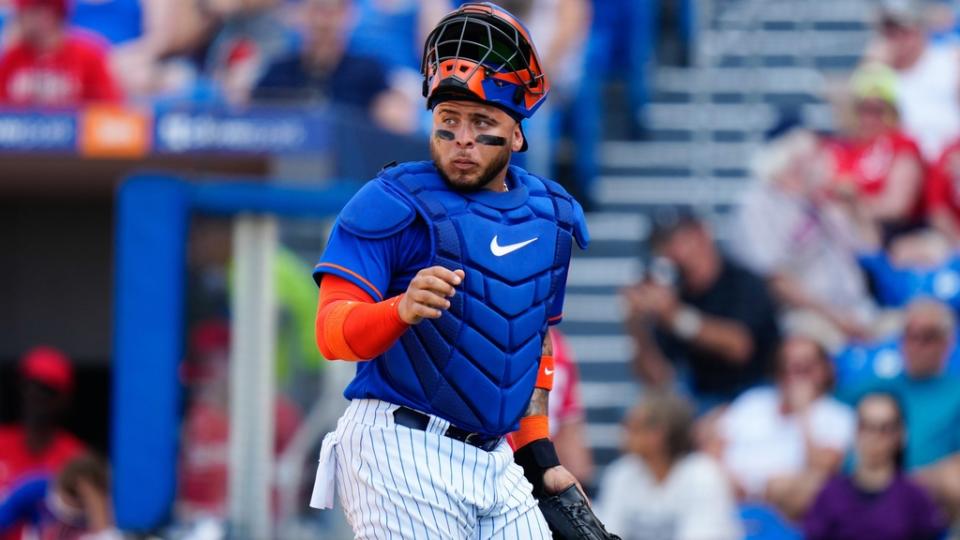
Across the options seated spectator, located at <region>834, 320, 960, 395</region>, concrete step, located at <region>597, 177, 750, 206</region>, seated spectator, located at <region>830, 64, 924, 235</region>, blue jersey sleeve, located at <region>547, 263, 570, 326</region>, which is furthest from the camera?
concrete step, located at <region>597, 177, 750, 206</region>

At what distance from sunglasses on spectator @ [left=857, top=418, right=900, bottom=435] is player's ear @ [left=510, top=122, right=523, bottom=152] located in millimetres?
3404

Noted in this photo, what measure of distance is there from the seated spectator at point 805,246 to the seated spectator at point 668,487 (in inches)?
48.7

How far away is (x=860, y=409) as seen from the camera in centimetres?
674

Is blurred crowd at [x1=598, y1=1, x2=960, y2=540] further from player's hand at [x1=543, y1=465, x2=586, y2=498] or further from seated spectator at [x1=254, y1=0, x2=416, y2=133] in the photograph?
player's hand at [x1=543, y1=465, x2=586, y2=498]

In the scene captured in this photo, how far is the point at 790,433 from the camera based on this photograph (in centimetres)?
727

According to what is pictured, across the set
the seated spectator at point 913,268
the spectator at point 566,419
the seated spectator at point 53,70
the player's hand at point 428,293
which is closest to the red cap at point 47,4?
the seated spectator at point 53,70

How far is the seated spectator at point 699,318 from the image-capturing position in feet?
25.6

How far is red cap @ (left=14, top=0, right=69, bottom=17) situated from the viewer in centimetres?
818

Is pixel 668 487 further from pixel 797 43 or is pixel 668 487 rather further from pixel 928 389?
pixel 797 43

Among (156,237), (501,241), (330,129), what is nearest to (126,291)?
(156,237)

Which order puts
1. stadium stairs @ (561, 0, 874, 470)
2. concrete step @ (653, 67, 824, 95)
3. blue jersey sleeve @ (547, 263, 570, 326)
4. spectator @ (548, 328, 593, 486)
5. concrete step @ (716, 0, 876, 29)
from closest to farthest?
blue jersey sleeve @ (547, 263, 570, 326) < spectator @ (548, 328, 593, 486) < stadium stairs @ (561, 0, 874, 470) < concrete step @ (653, 67, 824, 95) < concrete step @ (716, 0, 876, 29)

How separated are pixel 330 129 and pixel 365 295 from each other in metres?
3.65

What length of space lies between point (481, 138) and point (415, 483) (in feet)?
2.29

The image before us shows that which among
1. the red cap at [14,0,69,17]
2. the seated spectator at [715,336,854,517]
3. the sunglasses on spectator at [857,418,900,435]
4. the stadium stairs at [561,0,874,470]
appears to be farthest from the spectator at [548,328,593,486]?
the red cap at [14,0,69,17]
